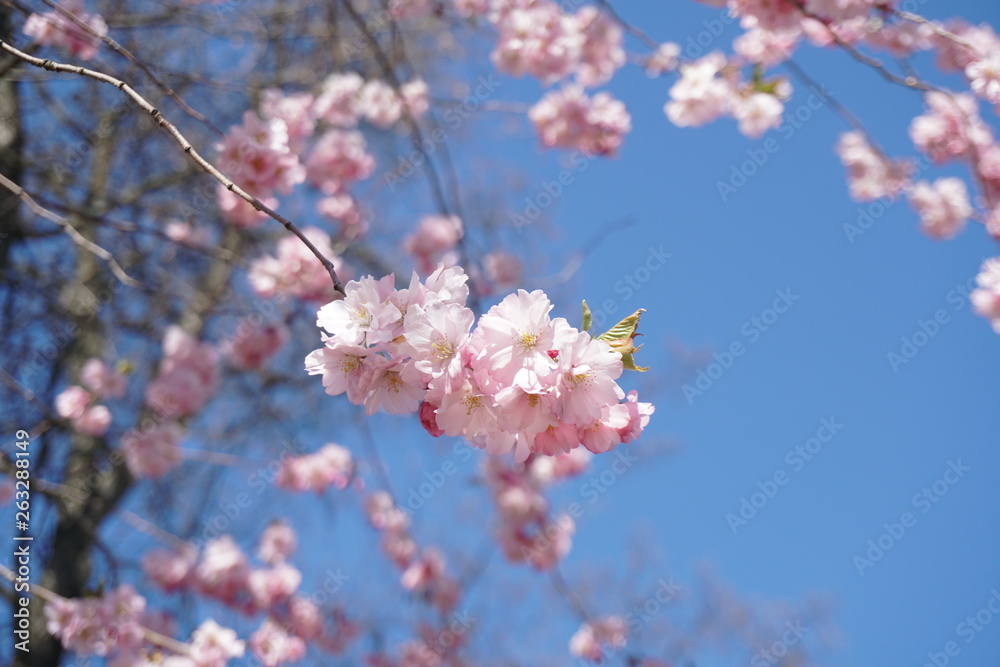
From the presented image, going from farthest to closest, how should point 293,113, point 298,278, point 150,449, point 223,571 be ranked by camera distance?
point 223,571 < point 150,449 < point 293,113 < point 298,278

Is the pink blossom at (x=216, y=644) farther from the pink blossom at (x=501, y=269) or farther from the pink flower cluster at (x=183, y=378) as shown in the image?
the pink blossom at (x=501, y=269)

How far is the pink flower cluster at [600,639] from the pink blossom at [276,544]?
2.11 m

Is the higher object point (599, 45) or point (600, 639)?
point (599, 45)

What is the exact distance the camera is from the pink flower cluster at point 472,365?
1.17 meters

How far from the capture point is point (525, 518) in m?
4.88

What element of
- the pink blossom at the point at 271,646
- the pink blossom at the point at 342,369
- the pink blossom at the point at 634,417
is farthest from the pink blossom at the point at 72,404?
the pink blossom at the point at 634,417

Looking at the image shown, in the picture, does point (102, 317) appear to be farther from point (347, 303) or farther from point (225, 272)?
point (347, 303)

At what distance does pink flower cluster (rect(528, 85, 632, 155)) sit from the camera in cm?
441

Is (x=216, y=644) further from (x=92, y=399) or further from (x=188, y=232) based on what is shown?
(x=188, y=232)

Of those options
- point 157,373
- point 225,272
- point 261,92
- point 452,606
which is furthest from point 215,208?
point 452,606

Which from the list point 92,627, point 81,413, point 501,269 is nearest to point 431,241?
point 501,269

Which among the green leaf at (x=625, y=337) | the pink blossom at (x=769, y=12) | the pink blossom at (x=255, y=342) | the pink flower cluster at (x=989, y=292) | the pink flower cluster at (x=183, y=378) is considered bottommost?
the pink flower cluster at (x=183, y=378)

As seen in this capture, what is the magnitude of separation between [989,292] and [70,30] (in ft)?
12.7

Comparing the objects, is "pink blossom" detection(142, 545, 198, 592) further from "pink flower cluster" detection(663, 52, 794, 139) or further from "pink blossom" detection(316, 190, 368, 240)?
"pink flower cluster" detection(663, 52, 794, 139)
